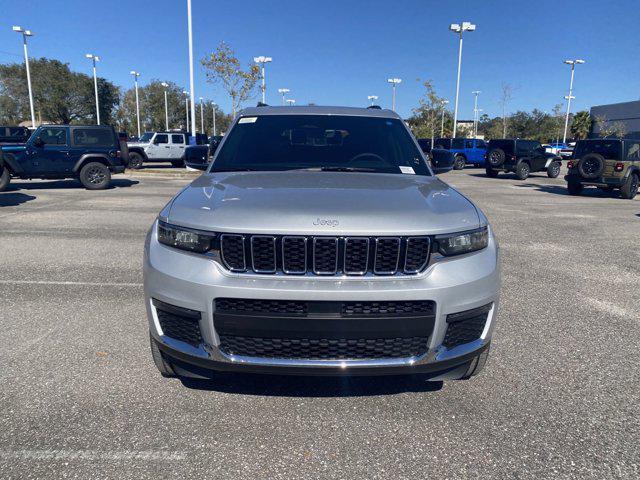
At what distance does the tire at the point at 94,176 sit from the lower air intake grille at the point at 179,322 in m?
13.7

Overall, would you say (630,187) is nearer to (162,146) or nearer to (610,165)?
(610,165)

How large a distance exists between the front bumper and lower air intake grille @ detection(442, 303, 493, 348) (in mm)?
31

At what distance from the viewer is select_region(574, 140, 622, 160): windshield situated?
1497 centimetres

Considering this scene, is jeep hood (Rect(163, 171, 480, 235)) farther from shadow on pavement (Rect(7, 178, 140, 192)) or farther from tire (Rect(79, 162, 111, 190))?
shadow on pavement (Rect(7, 178, 140, 192))

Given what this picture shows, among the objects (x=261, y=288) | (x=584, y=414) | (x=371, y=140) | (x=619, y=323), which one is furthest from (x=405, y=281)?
(x=619, y=323)

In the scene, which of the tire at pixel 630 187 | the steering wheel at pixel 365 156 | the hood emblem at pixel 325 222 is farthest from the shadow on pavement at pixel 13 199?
the tire at pixel 630 187

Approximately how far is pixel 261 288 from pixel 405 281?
0.72m

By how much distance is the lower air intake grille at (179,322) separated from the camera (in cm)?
242

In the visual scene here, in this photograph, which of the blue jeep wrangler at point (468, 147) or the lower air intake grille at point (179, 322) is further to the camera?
the blue jeep wrangler at point (468, 147)

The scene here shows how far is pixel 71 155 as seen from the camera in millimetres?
14258

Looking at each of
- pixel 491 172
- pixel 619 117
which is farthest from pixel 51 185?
pixel 619 117

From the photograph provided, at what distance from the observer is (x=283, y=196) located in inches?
106

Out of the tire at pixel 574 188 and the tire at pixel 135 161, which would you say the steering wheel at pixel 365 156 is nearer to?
the tire at pixel 574 188

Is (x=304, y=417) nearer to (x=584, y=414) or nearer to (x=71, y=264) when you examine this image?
(x=584, y=414)
